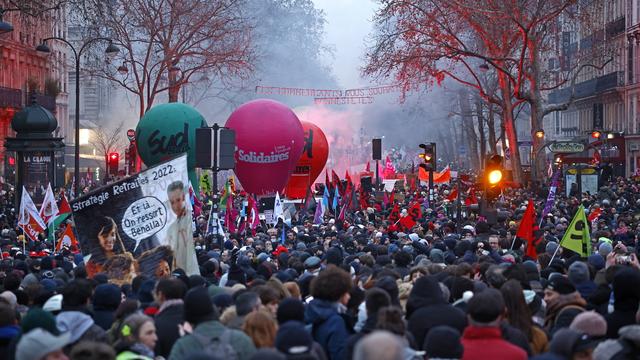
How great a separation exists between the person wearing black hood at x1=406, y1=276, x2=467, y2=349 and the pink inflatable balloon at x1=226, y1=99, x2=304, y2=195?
103ft

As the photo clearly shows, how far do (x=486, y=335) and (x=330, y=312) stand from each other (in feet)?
5.34

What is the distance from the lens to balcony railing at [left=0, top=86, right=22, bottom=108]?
55.8m

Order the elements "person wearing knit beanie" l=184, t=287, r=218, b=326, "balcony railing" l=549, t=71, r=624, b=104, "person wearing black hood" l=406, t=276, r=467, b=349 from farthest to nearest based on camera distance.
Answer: "balcony railing" l=549, t=71, r=624, b=104
"person wearing black hood" l=406, t=276, r=467, b=349
"person wearing knit beanie" l=184, t=287, r=218, b=326

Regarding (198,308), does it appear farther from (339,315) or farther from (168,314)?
(339,315)

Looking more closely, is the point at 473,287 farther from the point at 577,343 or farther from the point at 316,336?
the point at 577,343

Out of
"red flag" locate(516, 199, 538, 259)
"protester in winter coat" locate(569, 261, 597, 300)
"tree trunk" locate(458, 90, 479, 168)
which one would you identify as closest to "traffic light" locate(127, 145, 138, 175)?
"tree trunk" locate(458, 90, 479, 168)

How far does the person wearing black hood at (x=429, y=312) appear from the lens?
9188mm

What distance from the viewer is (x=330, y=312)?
9273 millimetres

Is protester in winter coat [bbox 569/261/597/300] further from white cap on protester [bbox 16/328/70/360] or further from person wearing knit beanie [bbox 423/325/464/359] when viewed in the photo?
white cap on protester [bbox 16/328/70/360]

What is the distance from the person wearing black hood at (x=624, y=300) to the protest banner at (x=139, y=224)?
200 inches

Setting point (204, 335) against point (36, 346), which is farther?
point (204, 335)

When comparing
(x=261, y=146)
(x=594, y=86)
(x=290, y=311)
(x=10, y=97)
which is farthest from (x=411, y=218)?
(x=594, y=86)

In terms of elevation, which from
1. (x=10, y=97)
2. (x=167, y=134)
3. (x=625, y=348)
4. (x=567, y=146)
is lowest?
(x=625, y=348)

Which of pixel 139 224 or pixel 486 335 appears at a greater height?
pixel 139 224
